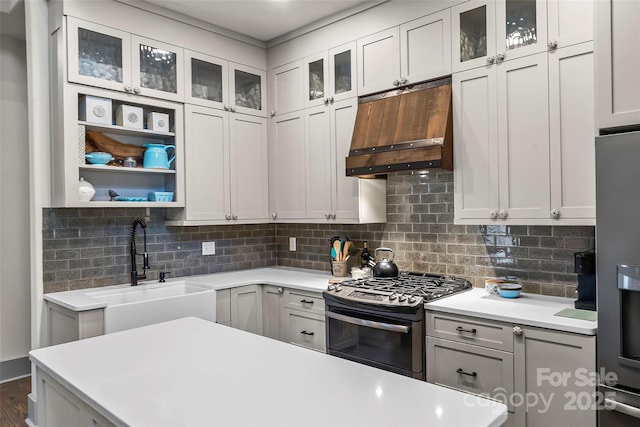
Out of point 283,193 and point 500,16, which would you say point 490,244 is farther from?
point 283,193

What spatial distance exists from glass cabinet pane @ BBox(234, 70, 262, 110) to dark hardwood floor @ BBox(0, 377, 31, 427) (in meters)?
2.84

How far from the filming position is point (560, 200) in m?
2.40

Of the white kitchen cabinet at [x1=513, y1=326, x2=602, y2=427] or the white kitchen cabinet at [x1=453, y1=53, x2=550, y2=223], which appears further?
the white kitchen cabinet at [x1=453, y1=53, x2=550, y2=223]

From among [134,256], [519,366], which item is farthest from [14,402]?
[519,366]

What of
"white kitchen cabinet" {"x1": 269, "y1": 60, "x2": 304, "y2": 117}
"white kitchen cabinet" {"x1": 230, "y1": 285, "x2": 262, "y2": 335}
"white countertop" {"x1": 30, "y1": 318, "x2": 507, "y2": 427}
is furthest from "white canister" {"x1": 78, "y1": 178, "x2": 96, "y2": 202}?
"white kitchen cabinet" {"x1": 269, "y1": 60, "x2": 304, "y2": 117}

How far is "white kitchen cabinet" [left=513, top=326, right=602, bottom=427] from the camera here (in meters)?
2.02

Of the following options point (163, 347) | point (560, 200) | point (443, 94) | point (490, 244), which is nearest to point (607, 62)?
point (560, 200)

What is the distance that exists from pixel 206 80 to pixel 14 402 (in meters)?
2.87

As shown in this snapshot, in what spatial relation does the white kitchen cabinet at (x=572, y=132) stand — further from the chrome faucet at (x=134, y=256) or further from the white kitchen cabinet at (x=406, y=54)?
the chrome faucet at (x=134, y=256)

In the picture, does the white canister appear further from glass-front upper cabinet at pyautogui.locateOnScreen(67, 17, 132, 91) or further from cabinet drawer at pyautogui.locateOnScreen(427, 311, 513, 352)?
cabinet drawer at pyautogui.locateOnScreen(427, 311, 513, 352)

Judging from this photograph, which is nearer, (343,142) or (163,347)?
(163,347)

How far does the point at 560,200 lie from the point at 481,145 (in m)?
0.56

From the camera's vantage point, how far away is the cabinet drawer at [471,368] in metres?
2.28

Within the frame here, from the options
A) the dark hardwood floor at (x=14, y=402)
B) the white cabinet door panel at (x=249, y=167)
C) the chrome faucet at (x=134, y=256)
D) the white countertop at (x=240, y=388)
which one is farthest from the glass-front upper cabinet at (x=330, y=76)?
the dark hardwood floor at (x=14, y=402)
